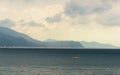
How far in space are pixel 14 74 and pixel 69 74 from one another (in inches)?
665

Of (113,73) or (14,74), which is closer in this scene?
(14,74)

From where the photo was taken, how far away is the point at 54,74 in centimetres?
11694

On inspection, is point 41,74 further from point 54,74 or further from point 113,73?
point 113,73

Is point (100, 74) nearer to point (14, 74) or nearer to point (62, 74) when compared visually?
point (62, 74)

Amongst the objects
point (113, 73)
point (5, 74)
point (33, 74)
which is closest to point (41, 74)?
point (33, 74)

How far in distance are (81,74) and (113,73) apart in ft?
32.9

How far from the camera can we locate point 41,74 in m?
117

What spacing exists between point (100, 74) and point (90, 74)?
2.76 meters

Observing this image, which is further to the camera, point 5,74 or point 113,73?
point 113,73

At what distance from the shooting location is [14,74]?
11344 cm

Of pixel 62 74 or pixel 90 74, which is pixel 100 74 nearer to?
pixel 90 74

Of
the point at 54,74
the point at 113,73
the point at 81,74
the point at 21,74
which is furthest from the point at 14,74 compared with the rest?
the point at 113,73

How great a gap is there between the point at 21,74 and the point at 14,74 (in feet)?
9.52

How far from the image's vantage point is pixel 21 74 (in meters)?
116
